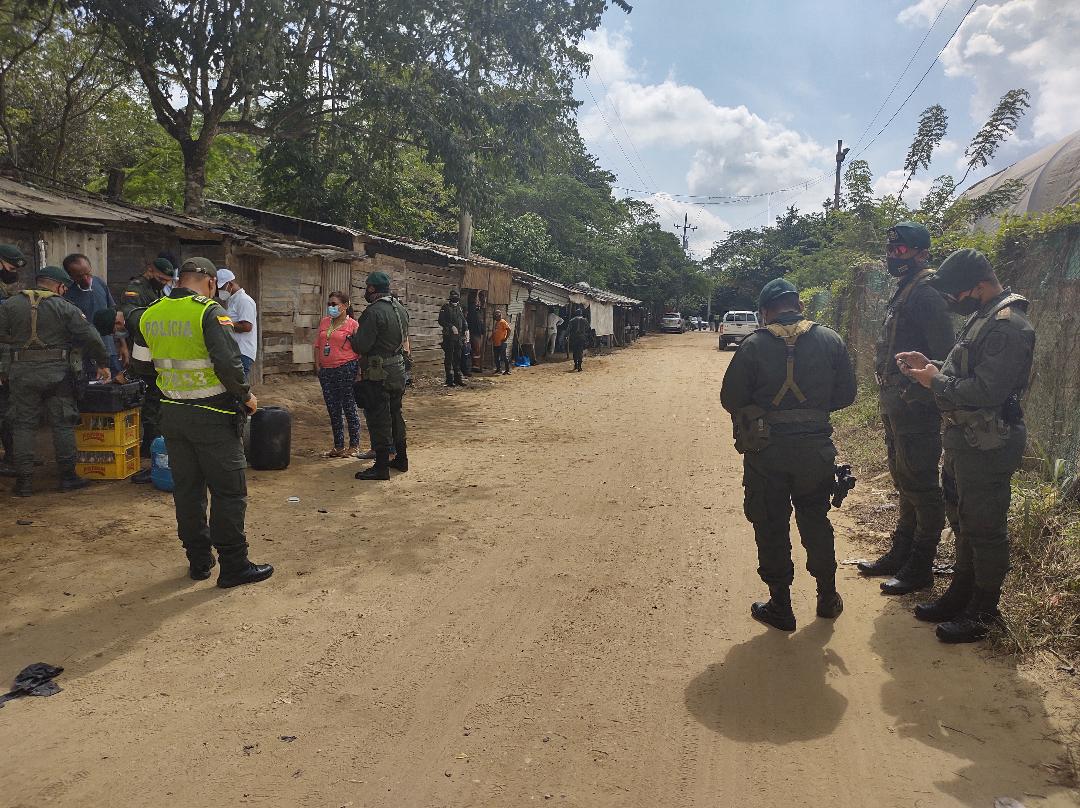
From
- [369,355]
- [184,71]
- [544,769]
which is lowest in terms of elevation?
[544,769]

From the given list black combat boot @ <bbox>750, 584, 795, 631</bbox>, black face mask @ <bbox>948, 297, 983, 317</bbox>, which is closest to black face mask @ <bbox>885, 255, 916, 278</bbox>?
black face mask @ <bbox>948, 297, 983, 317</bbox>

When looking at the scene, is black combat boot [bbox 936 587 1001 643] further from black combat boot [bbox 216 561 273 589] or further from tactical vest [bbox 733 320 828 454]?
black combat boot [bbox 216 561 273 589]

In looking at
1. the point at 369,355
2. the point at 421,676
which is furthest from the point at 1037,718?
the point at 369,355

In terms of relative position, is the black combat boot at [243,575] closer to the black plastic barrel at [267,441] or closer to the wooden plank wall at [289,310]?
the black plastic barrel at [267,441]

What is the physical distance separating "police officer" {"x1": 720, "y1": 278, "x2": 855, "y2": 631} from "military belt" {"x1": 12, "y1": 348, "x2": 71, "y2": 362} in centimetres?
513

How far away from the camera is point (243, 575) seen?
13.6ft

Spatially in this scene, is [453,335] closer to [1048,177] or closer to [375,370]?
[375,370]

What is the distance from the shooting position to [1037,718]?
2.83 m

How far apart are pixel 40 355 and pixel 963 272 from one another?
6346 mm

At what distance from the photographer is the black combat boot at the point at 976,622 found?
3.45m

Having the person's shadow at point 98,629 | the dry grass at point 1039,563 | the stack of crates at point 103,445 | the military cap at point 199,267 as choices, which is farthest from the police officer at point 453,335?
the person's shadow at point 98,629

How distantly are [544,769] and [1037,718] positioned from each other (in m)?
1.98

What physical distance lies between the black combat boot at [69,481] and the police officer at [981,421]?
619cm

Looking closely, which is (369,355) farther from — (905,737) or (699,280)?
(699,280)
